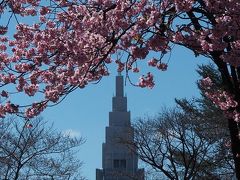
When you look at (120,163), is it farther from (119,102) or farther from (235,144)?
(235,144)

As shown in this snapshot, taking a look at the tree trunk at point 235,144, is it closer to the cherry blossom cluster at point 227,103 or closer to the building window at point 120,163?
the cherry blossom cluster at point 227,103

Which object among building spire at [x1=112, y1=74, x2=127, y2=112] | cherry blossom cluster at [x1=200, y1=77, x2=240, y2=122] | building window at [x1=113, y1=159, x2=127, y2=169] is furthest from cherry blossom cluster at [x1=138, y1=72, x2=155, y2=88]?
building spire at [x1=112, y1=74, x2=127, y2=112]

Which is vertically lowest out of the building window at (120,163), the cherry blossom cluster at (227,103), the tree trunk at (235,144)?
the tree trunk at (235,144)

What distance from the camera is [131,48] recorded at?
9.14 metres

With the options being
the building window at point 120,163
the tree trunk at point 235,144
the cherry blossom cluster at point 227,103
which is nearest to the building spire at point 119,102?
the building window at point 120,163

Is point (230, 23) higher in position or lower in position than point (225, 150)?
lower

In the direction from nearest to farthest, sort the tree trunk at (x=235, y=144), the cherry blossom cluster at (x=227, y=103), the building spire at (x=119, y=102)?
the tree trunk at (x=235, y=144) → the cherry blossom cluster at (x=227, y=103) → the building spire at (x=119, y=102)

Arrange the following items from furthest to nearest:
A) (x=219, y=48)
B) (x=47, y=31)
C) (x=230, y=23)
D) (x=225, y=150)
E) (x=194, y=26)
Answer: (x=225, y=150) < (x=47, y=31) < (x=194, y=26) < (x=219, y=48) < (x=230, y=23)

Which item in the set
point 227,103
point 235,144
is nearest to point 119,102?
point 227,103

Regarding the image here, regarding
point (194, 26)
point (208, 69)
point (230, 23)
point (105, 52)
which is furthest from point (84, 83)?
point (208, 69)

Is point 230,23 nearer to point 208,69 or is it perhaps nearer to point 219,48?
point 219,48

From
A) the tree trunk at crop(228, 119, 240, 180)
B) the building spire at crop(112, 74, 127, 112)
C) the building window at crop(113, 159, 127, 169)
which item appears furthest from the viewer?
the building spire at crop(112, 74, 127, 112)

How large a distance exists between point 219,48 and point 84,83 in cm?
312

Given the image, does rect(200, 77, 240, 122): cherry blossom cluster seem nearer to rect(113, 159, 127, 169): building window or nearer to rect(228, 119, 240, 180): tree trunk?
rect(228, 119, 240, 180): tree trunk
